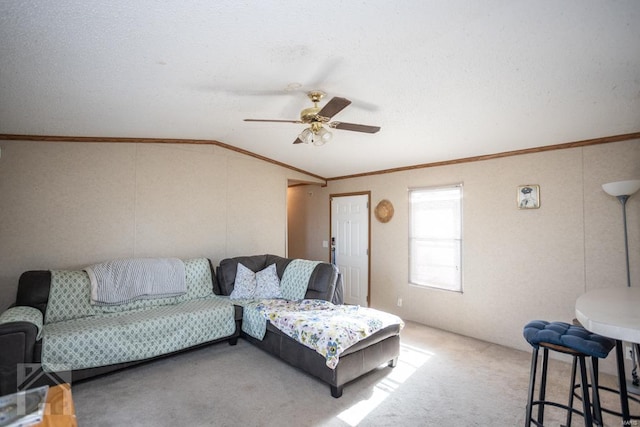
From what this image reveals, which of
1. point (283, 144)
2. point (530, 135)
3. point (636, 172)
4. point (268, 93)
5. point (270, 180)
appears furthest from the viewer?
point (270, 180)

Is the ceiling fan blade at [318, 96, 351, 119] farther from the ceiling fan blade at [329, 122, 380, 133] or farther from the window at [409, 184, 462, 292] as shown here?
the window at [409, 184, 462, 292]

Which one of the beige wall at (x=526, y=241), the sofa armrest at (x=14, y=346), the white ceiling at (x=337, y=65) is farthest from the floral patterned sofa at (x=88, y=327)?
the beige wall at (x=526, y=241)

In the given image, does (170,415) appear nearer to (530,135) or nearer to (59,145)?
(59,145)

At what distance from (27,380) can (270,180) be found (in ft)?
12.0

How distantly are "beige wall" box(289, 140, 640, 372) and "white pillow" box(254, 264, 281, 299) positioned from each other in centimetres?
192

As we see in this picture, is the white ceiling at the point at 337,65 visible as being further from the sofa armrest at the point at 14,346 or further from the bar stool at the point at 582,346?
the sofa armrest at the point at 14,346

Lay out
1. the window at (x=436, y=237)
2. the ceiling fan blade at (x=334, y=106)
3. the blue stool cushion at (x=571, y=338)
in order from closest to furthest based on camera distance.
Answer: the blue stool cushion at (x=571, y=338), the ceiling fan blade at (x=334, y=106), the window at (x=436, y=237)

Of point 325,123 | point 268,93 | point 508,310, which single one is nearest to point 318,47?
point 325,123

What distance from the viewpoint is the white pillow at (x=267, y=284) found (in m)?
3.90

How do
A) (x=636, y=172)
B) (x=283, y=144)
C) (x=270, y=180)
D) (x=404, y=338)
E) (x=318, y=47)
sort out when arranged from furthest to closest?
(x=270, y=180), (x=283, y=144), (x=404, y=338), (x=636, y=172), (x=318, y=47)

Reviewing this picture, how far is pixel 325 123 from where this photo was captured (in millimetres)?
2434

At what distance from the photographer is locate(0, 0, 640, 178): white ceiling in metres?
1.55

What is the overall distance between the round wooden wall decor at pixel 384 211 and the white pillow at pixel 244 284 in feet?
7.29

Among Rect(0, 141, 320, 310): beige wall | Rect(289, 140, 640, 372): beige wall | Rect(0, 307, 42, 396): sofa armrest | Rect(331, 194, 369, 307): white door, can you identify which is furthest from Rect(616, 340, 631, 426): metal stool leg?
Rect(0, 141, 320, 310): beige wall
